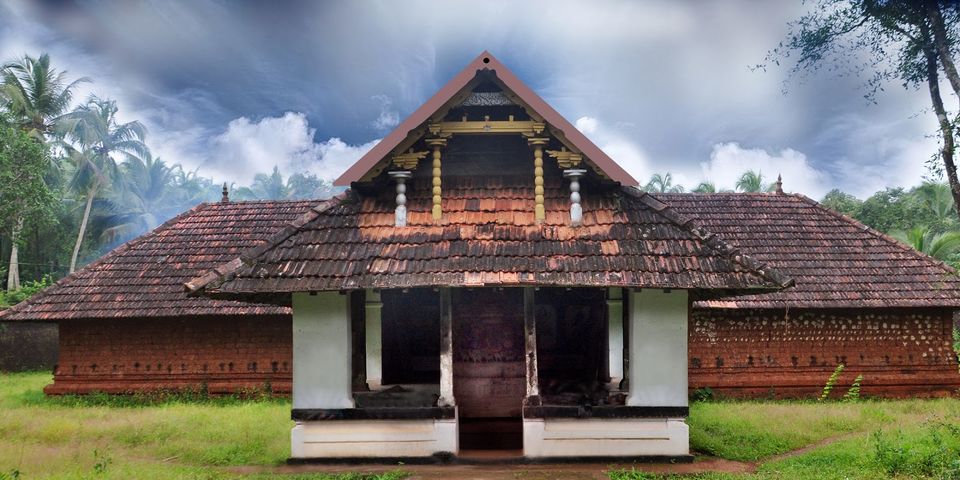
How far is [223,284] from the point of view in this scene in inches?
252

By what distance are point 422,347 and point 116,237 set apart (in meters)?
29.9

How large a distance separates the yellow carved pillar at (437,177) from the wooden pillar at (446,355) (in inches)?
38.4

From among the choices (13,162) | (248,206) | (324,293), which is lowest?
(324,293)

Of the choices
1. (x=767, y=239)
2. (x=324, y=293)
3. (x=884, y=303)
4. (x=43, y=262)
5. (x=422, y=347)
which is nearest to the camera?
(x=324, y=293)

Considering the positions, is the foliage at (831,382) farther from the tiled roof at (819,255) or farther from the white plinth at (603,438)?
the white plinth at (603,438)

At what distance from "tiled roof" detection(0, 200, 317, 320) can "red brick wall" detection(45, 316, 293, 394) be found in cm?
49

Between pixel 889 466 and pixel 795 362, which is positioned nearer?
pixel 889 466

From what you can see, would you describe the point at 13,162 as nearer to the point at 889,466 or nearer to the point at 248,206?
the point at 248,206

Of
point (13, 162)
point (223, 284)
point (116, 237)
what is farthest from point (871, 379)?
point (116, 237)

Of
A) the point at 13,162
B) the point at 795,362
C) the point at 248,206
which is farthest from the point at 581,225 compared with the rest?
the point at 13,162

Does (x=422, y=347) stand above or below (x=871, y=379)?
above

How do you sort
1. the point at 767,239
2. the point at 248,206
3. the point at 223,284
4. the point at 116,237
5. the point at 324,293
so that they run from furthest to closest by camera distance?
the point at 116,237, the point at 248,206, the point at 767,239, the point at 324,293, the point at 223,284

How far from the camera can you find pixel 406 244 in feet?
22.7

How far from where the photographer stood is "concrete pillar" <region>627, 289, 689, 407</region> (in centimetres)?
673
